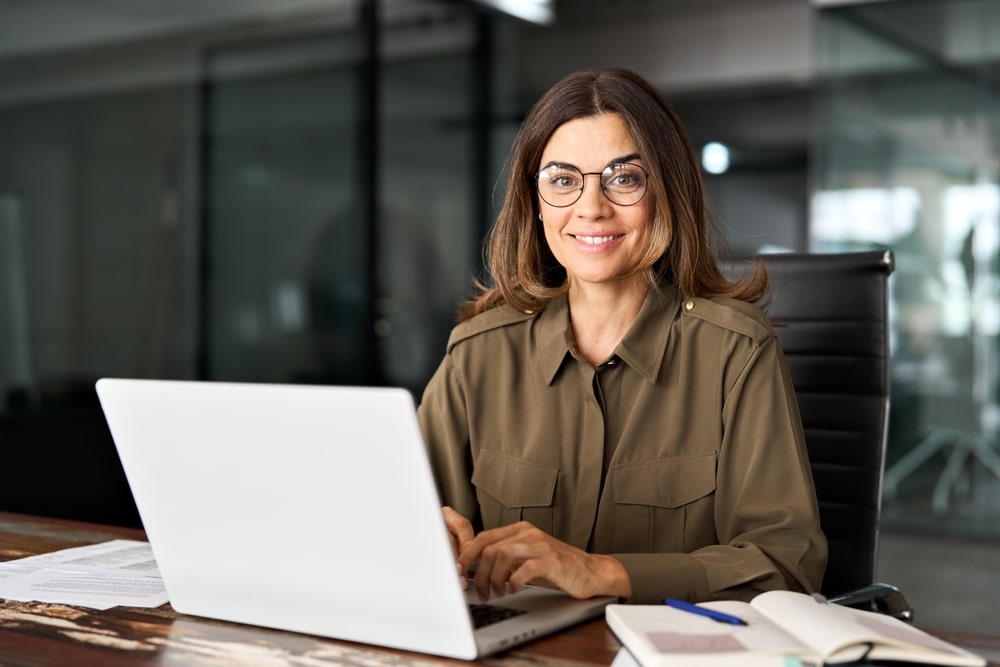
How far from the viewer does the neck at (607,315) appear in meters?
1.71

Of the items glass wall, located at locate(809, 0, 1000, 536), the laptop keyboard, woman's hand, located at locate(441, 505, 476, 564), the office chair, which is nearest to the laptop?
the laptop keyboard

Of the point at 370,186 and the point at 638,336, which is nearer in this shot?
the point at 638,336

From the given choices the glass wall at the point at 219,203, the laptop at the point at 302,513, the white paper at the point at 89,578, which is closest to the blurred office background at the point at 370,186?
the glass wall at the point at 219,203

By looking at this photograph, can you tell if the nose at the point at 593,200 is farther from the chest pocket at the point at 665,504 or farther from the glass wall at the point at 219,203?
the glass wall at the point at 219,203

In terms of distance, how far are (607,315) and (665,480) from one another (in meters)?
0.30

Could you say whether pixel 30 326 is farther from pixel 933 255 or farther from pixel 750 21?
pixel 750 21

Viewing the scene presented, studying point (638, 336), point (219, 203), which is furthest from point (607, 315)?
point (219, 203)

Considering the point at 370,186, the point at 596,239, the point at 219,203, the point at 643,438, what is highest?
the point at 370,186

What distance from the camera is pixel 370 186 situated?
560 centimetres

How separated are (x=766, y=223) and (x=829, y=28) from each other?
10.7 feet

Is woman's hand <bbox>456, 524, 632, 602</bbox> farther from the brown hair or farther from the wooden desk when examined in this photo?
the brown hair

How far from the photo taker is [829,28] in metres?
5.71

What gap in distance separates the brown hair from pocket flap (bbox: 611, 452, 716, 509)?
28 cm

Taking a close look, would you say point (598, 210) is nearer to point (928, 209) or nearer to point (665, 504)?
point (665, 504)
